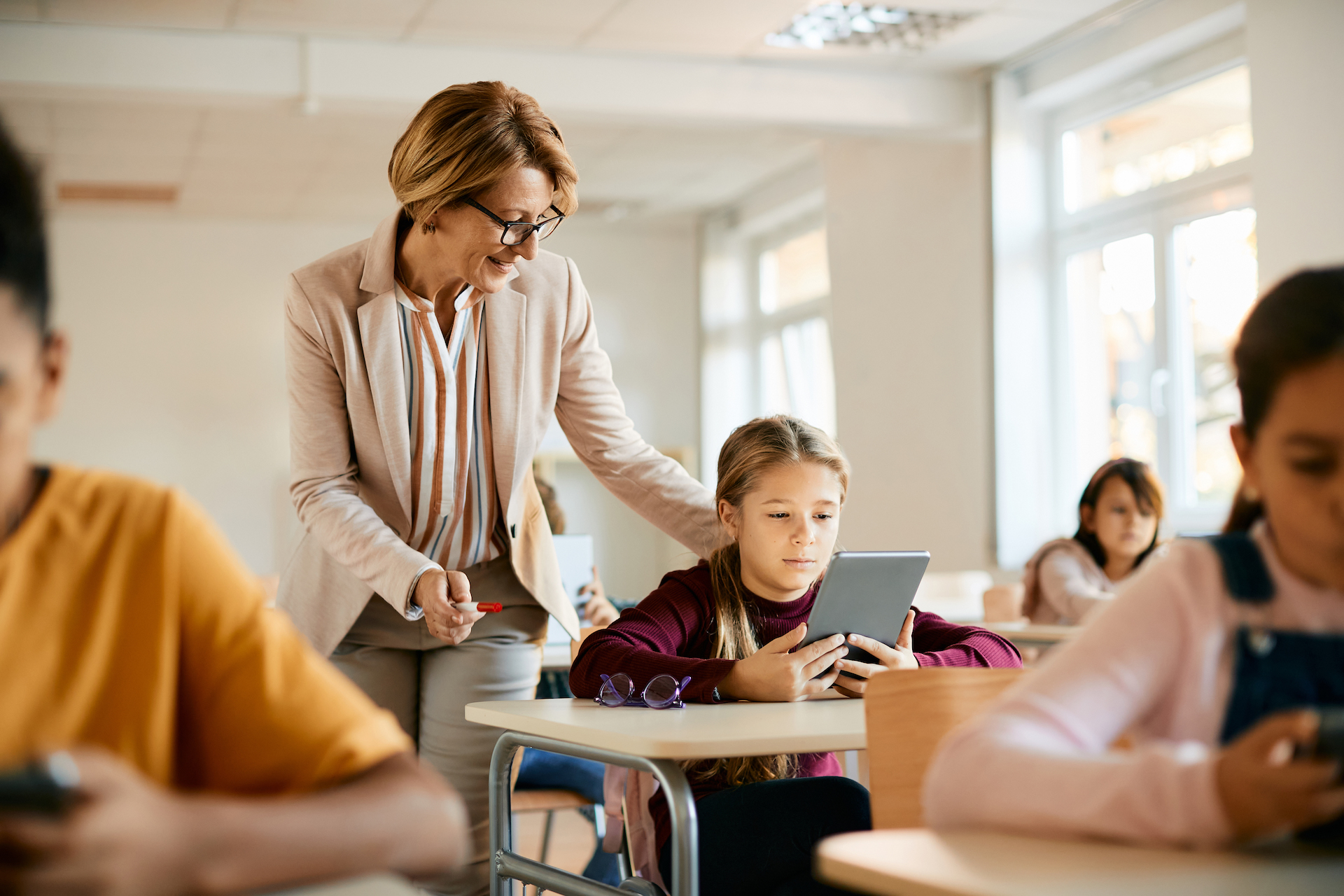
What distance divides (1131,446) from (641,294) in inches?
172

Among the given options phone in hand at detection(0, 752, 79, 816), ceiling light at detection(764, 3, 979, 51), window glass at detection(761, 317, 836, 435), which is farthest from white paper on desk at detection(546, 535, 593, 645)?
window glass at detection(761, 317, 836, 435)

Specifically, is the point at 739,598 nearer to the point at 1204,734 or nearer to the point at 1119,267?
the point at 1204,734

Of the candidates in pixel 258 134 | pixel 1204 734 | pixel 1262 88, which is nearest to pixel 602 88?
pixel 258 134

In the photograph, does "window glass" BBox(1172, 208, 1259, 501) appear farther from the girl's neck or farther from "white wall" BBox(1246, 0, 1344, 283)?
the girl's neck

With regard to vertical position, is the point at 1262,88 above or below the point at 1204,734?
above

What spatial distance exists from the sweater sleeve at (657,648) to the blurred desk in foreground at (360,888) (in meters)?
1.17

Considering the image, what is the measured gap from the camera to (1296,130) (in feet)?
15.1

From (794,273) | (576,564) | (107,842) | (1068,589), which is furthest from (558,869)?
(794,273)

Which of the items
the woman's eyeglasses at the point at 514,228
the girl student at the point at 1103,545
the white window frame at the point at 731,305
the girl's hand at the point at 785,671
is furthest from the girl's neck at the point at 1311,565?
the white window frame at the point at 731,305

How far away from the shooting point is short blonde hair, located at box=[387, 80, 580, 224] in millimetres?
1955

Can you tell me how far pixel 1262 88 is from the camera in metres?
4.72

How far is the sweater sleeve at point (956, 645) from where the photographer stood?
2047 mm

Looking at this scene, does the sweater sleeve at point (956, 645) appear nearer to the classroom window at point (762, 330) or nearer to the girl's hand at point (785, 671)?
the girl's hand at point (785, 671)

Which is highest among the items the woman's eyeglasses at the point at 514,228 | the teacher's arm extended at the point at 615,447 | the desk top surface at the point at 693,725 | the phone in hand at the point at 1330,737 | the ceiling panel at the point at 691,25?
the ceiling panel at the point at 691,25
